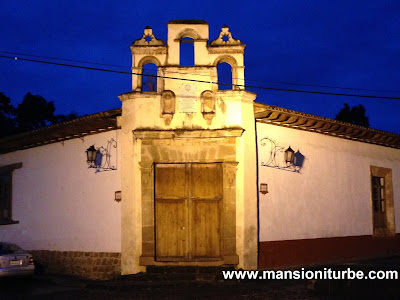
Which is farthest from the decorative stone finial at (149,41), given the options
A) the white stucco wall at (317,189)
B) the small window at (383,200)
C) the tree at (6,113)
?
the tree at (6,113)

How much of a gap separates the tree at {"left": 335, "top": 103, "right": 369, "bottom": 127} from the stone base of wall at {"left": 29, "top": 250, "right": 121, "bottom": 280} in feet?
70.8

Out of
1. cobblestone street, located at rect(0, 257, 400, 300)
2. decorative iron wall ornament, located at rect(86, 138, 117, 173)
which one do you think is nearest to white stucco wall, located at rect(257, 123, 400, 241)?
cobblestone street, located at rect(0, 257, 400, 300)

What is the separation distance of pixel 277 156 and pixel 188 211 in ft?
8.51

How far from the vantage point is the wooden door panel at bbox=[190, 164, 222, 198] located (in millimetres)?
11492

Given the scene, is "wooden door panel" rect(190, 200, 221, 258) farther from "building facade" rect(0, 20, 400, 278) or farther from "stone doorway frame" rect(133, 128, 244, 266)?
"stone doorway frame" rect(133, 128, 244, 266)

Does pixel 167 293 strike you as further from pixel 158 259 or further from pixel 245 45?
pixel 245 45

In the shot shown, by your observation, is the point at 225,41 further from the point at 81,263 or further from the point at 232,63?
the point at 81,263

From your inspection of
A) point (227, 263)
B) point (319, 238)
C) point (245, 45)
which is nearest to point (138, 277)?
point (227, 263)

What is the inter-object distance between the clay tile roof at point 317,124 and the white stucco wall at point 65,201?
3.61 m

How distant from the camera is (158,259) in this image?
1132 cm

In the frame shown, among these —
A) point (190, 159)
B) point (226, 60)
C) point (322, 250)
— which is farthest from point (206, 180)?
point (322, 250)

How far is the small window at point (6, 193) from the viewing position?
14758mm

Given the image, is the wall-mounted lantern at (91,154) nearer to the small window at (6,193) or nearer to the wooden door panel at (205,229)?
the wooden door panel at (205,229)

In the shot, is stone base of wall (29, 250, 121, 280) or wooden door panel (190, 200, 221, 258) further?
stone base of wall (29, 250, 121, 280)
